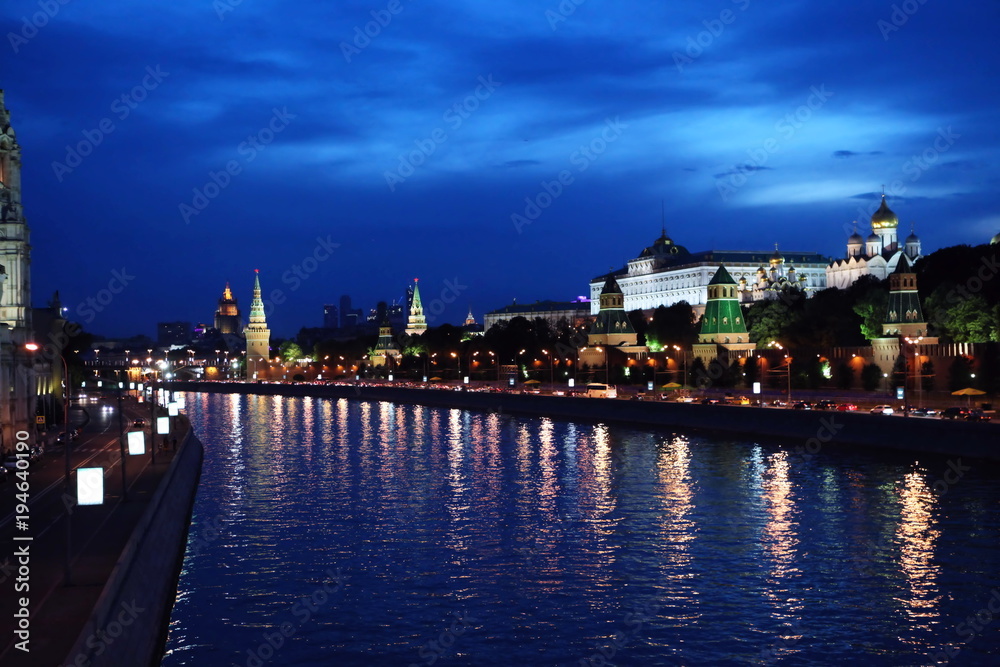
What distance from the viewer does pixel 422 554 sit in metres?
26.8

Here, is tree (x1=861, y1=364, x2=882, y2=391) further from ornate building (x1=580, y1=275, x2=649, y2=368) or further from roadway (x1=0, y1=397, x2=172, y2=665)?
roadway (x1=0, y1=397, x2=172, y2=665)

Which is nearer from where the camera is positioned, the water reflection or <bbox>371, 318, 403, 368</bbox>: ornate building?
the water reflection

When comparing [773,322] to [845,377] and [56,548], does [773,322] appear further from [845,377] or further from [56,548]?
[56,548]

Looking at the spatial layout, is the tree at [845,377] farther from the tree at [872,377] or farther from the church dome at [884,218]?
the church dome at [884,218]

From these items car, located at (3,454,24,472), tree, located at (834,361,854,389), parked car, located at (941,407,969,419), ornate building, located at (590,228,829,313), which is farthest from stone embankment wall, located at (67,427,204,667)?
ornate building, located at (590,228,829,313)

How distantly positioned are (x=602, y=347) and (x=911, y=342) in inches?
1718

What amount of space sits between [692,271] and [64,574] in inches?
6489

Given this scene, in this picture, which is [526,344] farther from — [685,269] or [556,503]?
[556,503]

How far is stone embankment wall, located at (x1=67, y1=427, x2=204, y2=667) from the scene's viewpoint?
14.4 meters

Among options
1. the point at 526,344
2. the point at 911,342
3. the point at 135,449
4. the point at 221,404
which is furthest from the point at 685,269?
the point at 135,449

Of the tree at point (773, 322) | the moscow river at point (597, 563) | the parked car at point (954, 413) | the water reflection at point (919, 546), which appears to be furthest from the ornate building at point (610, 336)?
the water reflection at point (919, 546)

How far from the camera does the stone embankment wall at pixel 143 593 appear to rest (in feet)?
47.1

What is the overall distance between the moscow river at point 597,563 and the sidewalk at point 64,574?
6.12 feet

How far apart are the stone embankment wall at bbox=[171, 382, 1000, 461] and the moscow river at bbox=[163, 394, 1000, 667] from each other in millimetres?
1097
